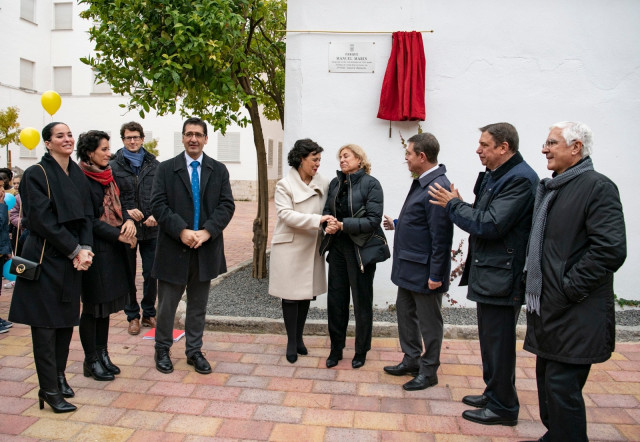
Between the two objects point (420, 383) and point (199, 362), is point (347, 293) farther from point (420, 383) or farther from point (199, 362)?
point (199, 362)

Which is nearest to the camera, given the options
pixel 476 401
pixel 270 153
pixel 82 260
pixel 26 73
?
pixel 82 260

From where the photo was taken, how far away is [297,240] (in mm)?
4738

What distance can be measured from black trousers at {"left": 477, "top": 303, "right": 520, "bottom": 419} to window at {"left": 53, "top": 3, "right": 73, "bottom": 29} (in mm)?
27462

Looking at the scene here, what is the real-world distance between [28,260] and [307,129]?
3.34 metres

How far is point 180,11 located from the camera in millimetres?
5465

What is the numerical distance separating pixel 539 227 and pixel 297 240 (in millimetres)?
2161

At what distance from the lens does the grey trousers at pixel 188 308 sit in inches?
179

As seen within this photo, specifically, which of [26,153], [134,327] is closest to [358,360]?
[134,327]

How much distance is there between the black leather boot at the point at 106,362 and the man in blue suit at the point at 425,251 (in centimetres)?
233

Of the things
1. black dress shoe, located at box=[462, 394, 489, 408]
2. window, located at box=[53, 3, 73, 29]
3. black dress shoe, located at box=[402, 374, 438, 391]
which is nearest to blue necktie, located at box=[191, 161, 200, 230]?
black dress shoe, located at box=[402, 374, 438, 391]

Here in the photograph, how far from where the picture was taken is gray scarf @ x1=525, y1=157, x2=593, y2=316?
10.0 feet

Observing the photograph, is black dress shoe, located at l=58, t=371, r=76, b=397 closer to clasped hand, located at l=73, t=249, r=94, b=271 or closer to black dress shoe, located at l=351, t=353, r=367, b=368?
clasped hand, located at l=73, t=249, r=94, b=271

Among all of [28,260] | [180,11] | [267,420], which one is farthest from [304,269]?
[180,11]

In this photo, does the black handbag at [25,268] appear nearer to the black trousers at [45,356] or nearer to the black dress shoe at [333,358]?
the black trousers at [45,356]
